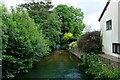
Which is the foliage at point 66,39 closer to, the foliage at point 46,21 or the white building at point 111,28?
the foliage at point 46,21

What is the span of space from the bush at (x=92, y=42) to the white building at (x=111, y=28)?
2.72 feet

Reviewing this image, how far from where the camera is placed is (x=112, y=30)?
24.8 m

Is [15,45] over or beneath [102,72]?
over

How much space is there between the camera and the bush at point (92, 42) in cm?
2878

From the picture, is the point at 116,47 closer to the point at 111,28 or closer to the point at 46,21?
the point at 111,28

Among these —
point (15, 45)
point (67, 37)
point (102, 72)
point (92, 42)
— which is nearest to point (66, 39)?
point (67, 37)

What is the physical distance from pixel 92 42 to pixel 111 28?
4.24 meters

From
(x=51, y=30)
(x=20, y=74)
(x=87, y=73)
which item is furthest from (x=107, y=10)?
(x=51, y=30)

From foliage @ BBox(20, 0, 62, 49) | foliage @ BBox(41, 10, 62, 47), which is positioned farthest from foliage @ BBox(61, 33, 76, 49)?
foliage @ BBox(41, 10, 62, 47)

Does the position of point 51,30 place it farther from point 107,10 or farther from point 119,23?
point 119,23

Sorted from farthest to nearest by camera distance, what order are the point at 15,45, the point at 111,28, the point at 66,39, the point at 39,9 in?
the point at 66,39 < the point at 39,9 < the point at 111,28 < the point at 15,45

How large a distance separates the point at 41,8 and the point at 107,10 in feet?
70.1

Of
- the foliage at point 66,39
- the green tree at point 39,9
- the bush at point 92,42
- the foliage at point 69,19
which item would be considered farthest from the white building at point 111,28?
the foliage at point 69,19

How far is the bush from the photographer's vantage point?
2878 cm
